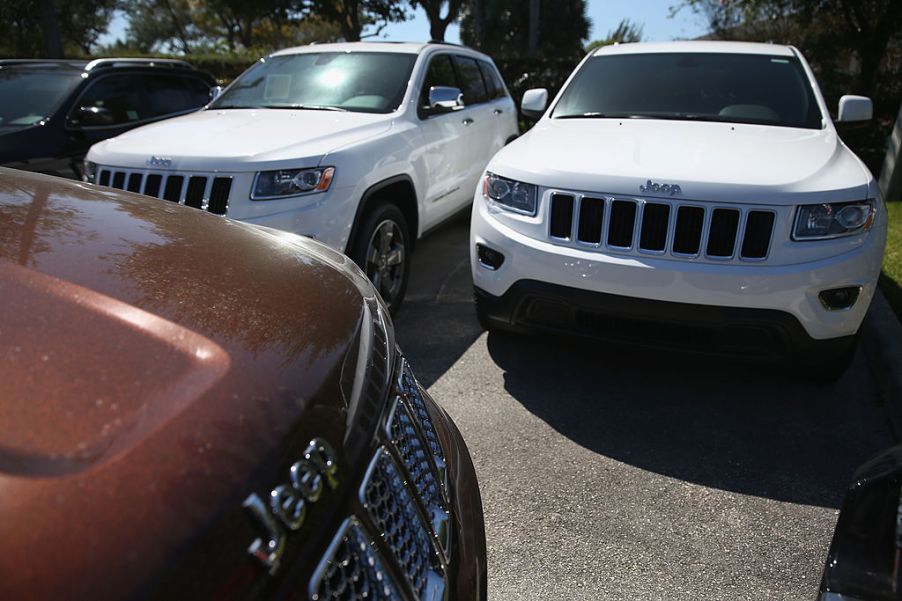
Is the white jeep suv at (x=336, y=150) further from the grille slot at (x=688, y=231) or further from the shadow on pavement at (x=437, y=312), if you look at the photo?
the grille slot at (x=688, y=231)

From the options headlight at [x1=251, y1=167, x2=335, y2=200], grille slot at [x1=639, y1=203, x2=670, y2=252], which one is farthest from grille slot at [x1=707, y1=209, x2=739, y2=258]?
headlight at [x1=251, y1=167, x2=335, y2=200]

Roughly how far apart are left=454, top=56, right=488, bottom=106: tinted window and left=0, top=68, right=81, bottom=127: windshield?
345cm

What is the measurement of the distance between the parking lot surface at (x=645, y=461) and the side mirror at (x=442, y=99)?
1.81 meters

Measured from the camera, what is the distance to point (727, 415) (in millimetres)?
3367

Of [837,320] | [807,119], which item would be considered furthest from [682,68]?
Answer: [837,320]

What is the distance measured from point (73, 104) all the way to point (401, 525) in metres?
6.03

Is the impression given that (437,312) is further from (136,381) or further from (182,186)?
(136,381)

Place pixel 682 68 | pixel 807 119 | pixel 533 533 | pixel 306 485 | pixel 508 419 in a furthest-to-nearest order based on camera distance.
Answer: pixel 682 68 < pixel 807 119 < pixel 508 419 < pixel 533 533 < pixel 306 485

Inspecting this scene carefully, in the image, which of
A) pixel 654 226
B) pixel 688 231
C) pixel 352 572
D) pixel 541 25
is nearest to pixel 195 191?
pixel 654 226

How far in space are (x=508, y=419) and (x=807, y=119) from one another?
104 inches

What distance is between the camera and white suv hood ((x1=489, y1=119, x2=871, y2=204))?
3.00m

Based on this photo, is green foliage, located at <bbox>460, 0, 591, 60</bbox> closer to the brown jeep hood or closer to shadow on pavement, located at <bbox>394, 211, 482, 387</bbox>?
shadow on pavement, located at <bbox>394, 211, 482, 387</bbox>

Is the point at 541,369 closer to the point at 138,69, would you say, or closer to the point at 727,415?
the point at 727,415

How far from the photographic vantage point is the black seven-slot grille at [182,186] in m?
3.77
